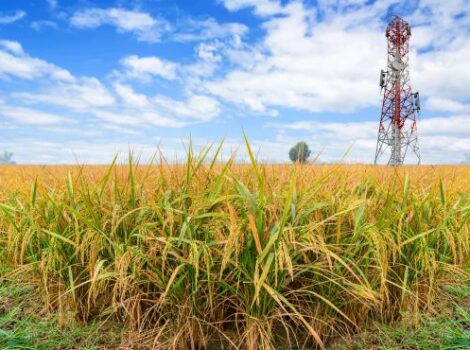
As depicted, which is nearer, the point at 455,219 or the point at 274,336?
the point at 274,336

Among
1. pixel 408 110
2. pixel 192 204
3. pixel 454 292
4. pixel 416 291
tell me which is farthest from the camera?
pixel 408 110

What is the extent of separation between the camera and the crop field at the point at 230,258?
2.70m

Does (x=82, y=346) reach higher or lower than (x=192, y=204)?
lower

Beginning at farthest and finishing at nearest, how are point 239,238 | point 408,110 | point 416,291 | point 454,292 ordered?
point 408,110
point 454,292
point 416,291
point 239,238

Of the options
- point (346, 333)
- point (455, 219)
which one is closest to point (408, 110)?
point (455, 219)

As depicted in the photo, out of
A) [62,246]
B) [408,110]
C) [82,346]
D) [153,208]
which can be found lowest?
[82,346]

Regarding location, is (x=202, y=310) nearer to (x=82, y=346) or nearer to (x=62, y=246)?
(x=82, y=346)

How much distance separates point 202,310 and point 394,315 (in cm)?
145

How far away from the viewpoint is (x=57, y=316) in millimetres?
3182

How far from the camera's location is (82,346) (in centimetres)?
296

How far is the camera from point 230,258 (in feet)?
9.25

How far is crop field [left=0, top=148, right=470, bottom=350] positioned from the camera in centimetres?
270

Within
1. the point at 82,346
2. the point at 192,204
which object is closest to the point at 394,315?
the point at 192,204

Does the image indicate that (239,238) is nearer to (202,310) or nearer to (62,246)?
(202,310)
